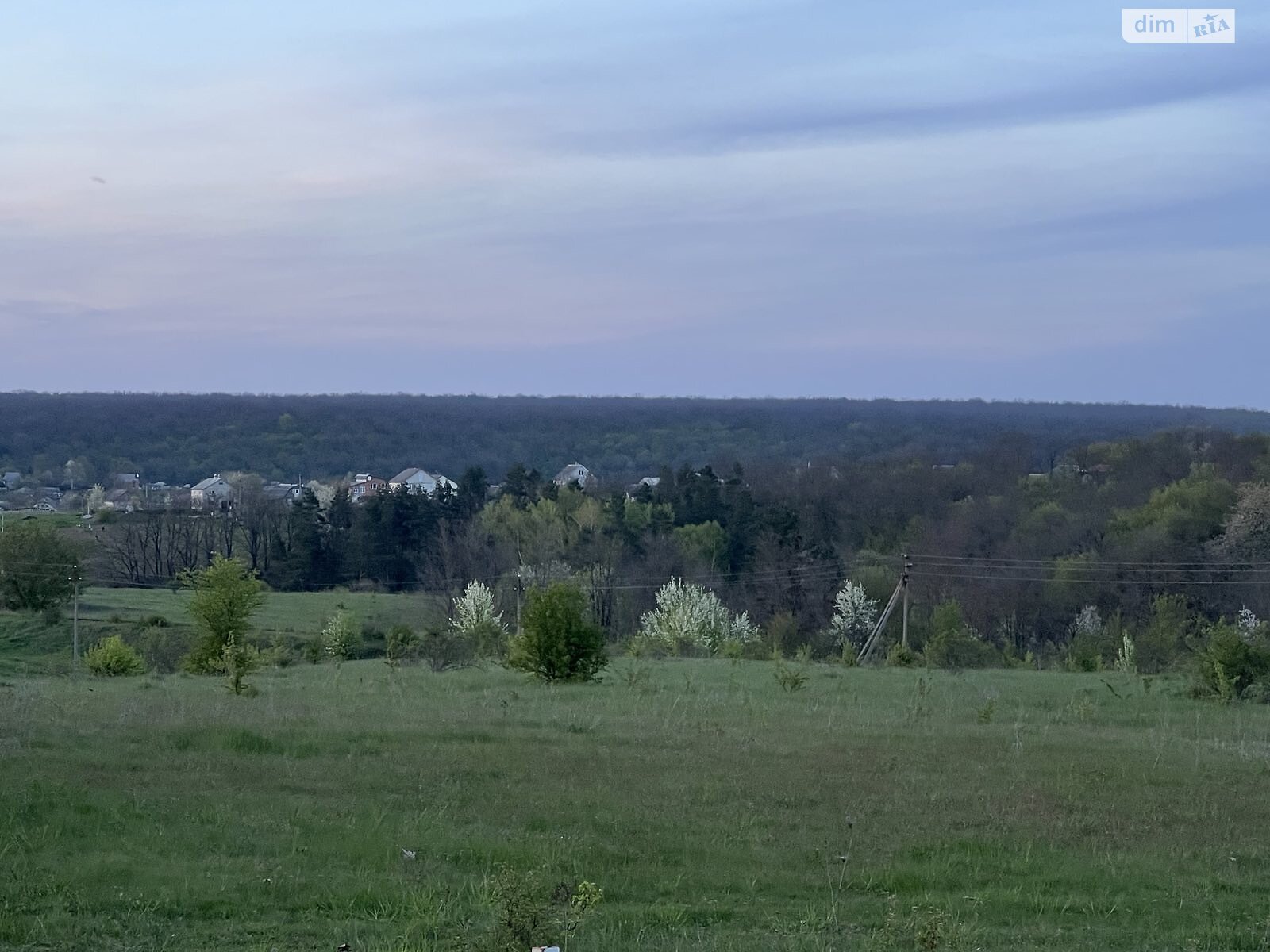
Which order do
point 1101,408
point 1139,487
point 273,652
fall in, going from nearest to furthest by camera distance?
point 273,652
point 1139,487
point 1101,408

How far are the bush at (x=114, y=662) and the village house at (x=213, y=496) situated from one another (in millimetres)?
52734

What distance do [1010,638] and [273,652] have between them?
36.6 meters

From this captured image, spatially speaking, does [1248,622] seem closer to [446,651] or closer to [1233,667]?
[1233,667]

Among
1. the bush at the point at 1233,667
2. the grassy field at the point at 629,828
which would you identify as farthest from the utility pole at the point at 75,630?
the bush at the point at 1233,667

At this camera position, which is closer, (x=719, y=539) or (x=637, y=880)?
(x=637, y=880)

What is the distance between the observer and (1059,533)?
6259 cm

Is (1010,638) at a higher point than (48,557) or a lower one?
lower

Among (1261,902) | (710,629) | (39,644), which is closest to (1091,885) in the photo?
(1261,902)

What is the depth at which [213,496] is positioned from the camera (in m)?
86.1

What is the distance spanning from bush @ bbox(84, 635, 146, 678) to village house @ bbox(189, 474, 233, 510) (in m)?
52.7

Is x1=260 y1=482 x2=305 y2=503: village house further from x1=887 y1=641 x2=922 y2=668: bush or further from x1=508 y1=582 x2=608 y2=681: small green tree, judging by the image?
x1=508 y1=582 x2=608 y2=681: small green tree

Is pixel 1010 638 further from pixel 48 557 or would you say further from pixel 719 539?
pixel 48 557

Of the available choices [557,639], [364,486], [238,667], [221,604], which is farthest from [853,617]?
[364,486]

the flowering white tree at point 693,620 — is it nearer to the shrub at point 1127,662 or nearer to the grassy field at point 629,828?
the shrub at point 1127,662
